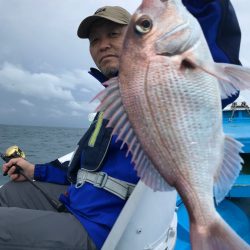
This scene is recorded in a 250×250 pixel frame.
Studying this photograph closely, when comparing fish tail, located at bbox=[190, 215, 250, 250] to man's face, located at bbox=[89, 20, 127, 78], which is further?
man's face, located at bbox=[89, 20, 127, 78]

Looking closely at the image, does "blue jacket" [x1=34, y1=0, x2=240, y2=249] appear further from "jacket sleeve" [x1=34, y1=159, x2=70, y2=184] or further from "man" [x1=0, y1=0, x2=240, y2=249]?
"jacket sleeve" [x1=34, y1=159, x2=70, y2=184]

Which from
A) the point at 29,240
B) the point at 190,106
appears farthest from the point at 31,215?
the point at 190,106

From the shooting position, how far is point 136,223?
1933 millimetres

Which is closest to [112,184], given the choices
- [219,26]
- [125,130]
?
[125,130]

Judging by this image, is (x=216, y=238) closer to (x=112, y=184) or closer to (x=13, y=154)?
(x=112, y=184)

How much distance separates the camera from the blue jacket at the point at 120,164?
1912 millimetres

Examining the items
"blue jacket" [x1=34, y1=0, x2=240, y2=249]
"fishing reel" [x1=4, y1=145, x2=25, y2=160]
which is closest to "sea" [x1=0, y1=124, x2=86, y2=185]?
"fishing reel" [x1=4, y1=145, x2=25, y2=160]

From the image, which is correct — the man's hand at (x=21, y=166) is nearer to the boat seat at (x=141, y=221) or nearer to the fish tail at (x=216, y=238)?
the boat seat at (x=141, y=221)

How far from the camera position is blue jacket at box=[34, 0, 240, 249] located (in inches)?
75.3

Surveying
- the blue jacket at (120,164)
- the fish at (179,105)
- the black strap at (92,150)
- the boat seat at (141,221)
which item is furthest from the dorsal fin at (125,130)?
the black strap at (92,150)

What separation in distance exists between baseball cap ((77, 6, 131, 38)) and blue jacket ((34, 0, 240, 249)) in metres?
0.64

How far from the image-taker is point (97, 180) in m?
2.21

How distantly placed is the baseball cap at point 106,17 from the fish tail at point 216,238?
163 cm

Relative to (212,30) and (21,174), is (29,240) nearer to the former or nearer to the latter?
(21,174)
